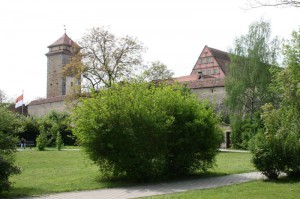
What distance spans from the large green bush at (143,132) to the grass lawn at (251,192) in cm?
282

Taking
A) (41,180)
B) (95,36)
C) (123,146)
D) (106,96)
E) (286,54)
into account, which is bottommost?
(41,180)

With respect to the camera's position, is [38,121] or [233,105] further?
[38,121]

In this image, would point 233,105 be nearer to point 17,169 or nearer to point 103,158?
point 103,158

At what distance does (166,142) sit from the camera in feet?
49.1

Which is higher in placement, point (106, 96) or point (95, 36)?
point (95, 36)

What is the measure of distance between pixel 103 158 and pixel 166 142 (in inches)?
94.6

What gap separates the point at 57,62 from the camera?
8188cm

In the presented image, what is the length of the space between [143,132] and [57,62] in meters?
70.3

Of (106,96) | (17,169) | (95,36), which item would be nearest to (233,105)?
(95,36)

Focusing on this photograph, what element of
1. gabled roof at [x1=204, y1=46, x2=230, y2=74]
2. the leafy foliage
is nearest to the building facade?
the leafy foliage

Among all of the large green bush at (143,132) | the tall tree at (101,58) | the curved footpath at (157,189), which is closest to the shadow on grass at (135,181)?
the large green bush at (143,132)

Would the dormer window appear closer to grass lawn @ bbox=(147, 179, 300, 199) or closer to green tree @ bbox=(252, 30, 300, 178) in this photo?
green tree @ bbox=(252, 30, 300, 178)

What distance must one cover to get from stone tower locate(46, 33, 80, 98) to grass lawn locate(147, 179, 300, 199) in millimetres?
70125

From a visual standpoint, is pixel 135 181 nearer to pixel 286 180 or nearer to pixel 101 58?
pixel 286 180
